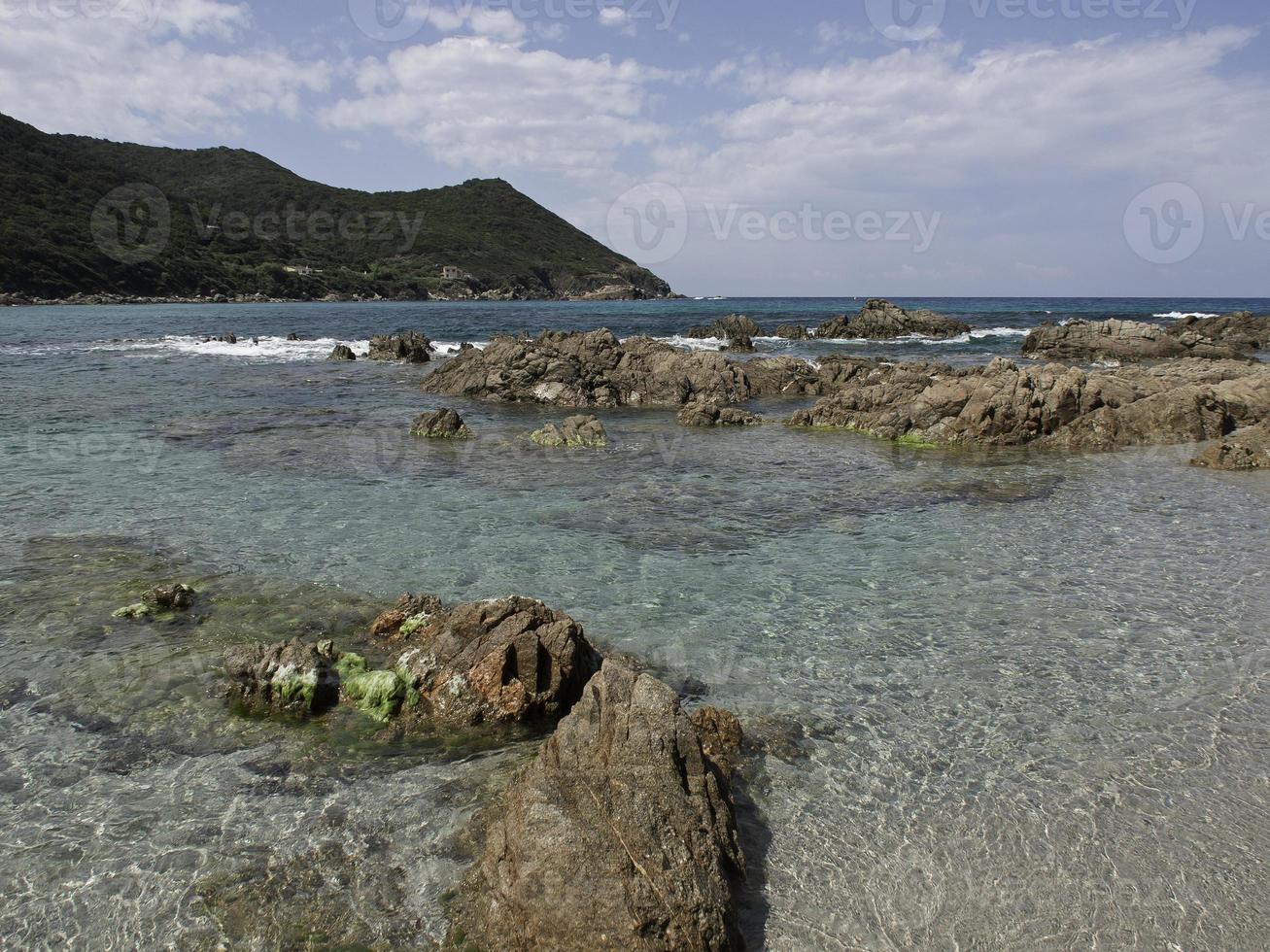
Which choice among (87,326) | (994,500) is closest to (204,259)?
(87,326)

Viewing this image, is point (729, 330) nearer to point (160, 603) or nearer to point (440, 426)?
point (440, 426)

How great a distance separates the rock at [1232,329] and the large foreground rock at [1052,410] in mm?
32232

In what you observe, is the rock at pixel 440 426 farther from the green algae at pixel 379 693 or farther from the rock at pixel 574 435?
the green algae at pixel 379 693

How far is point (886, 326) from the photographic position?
69375 mm

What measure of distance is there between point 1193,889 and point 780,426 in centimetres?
2259

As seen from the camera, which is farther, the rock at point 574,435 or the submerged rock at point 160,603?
the rock at point 574,435

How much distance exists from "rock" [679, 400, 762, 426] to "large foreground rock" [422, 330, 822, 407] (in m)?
4.59

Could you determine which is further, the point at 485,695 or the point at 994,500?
the point at 994,500

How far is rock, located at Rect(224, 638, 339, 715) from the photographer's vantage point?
26.1 ft

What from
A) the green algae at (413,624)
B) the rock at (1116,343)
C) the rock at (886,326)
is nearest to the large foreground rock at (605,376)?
the green algae at (413,624)

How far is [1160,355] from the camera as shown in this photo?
4972 cm

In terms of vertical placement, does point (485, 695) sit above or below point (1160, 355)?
below

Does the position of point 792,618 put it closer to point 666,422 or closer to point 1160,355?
point 666,422

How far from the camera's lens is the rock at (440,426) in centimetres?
2400
